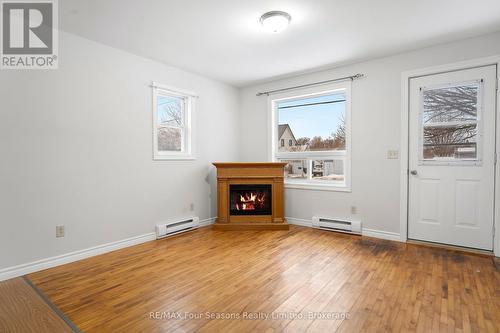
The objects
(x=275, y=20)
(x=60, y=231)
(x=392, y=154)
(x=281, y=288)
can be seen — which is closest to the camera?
(x=281, y=288)

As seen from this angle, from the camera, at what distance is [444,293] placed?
2.20 meters

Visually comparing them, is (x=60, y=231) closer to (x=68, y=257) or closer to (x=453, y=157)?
(x=68, y=257)

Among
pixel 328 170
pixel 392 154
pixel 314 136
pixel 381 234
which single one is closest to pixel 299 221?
pixel 328 170

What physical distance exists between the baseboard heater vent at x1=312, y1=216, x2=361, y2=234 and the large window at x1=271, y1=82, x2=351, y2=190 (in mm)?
511

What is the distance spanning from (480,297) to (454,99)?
230 centimetres

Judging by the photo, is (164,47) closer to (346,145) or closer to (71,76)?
(71,76)

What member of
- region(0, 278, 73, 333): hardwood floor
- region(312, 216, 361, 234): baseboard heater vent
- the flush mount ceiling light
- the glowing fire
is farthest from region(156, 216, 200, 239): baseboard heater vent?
the flush mount ceiling light

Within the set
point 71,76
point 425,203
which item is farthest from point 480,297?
point 71,76

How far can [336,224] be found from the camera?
4059mm

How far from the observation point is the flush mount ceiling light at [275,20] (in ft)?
8.39

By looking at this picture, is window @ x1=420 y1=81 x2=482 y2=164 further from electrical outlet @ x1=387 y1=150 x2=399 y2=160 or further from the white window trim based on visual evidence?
the white window trim

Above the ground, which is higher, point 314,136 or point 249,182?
point 314,136

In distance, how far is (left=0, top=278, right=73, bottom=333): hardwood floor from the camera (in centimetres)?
179

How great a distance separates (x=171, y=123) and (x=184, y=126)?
25 centimetres
